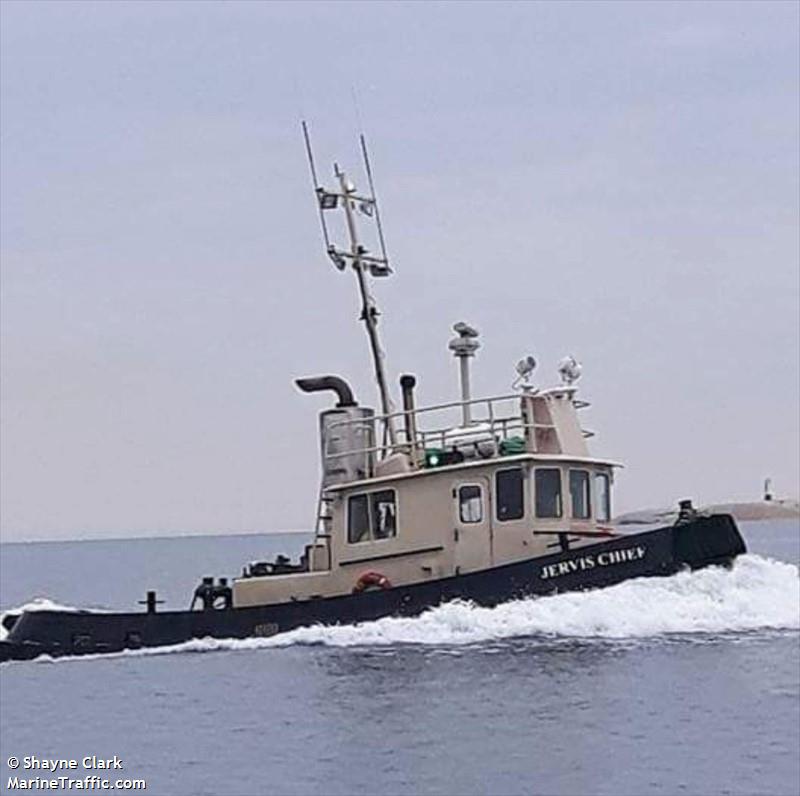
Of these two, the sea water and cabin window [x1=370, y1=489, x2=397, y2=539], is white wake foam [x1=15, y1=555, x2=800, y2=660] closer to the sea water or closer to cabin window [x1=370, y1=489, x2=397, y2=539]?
the sea water

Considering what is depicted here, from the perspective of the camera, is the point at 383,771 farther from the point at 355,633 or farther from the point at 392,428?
the point at 392,428

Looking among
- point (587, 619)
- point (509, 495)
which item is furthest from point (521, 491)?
point (587, 619)

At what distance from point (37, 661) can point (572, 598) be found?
26.5 ft

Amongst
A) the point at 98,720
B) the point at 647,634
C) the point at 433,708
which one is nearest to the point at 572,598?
the point at 647,634

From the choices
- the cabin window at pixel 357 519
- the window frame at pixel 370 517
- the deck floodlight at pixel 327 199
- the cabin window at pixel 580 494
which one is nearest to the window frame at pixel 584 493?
the cabin window at pixel 580 494

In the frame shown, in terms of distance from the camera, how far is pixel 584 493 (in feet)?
104

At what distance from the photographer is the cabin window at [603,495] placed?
3200 cm

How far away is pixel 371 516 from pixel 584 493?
3.11 meters

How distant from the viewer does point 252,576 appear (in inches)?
1303

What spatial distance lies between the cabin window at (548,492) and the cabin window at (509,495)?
0.85 feet

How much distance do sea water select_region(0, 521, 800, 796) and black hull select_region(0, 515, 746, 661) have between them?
0.20 m

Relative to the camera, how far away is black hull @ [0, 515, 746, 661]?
30.6 m

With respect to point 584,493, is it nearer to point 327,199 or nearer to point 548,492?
point 548,492

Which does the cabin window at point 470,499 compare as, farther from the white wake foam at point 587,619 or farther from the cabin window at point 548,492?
the white wake foam at point 587,619
